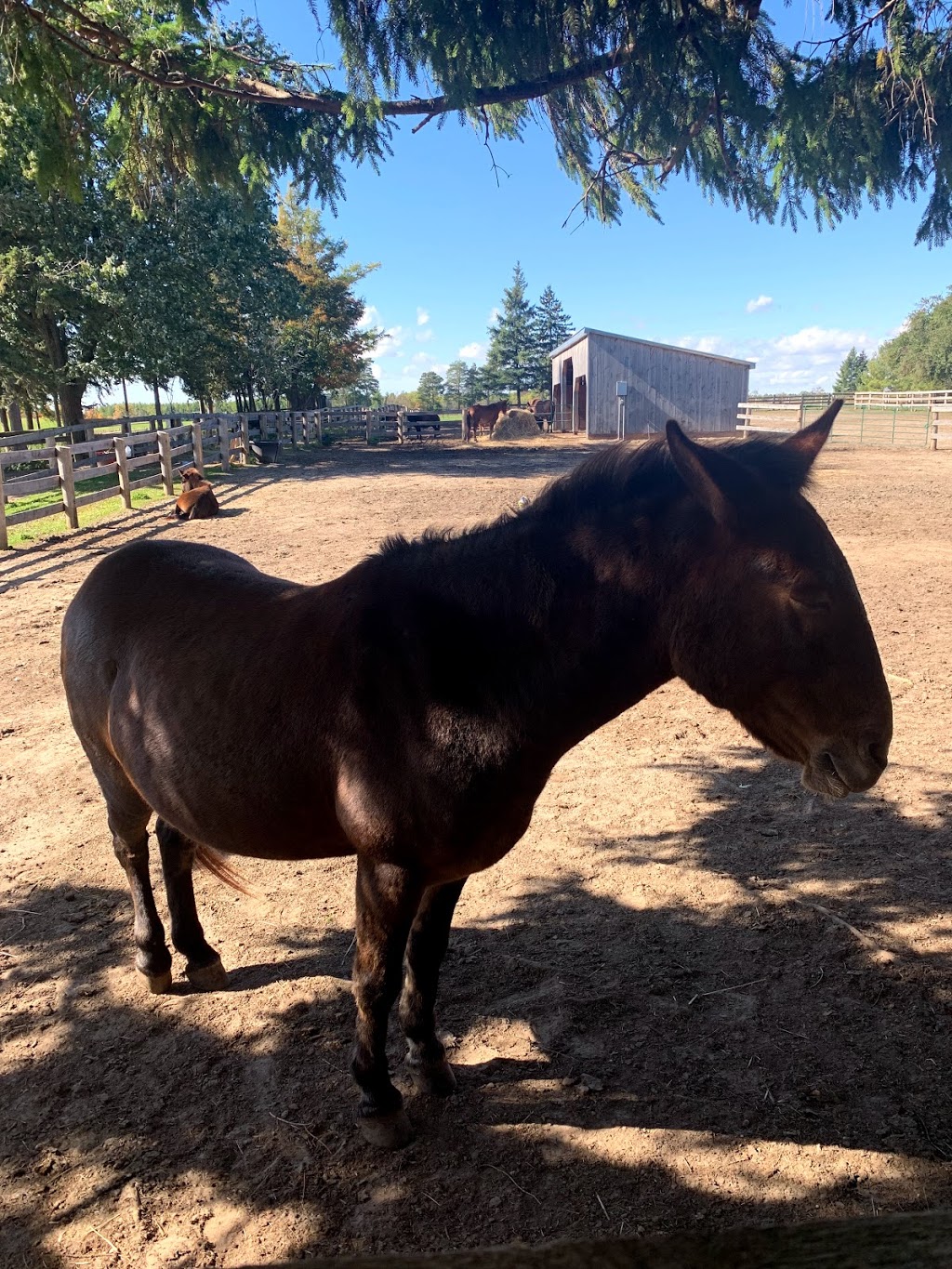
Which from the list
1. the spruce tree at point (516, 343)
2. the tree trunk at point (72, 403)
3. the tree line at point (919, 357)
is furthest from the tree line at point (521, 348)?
the tree trunk at point (72, 403)

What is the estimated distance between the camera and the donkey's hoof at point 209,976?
324cm

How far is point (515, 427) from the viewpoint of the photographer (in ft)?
129

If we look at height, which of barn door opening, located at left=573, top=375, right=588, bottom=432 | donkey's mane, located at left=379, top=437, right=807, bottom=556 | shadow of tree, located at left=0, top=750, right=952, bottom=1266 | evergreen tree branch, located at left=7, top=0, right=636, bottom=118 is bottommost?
shadow of tree, located at left=0, top=750, right=952, bottom=1266

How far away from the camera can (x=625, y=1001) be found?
3086mm

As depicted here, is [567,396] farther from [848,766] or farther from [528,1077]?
[848,766]

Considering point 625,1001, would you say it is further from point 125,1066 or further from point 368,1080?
point 125,1066

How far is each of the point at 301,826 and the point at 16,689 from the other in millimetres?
5200

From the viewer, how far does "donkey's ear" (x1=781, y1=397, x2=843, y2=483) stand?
217 cm

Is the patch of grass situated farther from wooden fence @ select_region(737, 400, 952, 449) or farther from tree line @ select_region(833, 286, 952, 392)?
tree line @ select_region(833, 286, 952, 392)

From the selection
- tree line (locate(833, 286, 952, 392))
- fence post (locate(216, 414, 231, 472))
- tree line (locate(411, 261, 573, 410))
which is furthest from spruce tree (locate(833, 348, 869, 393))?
fence post (locate(216, 414, 231, 472))

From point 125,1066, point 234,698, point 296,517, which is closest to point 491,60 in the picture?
point 234,698

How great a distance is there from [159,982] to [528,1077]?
1.56 metres

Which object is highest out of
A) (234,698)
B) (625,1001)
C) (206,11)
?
(206,11)

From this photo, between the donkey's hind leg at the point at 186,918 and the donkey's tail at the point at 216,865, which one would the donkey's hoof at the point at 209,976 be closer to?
the donkey's hind leg at the point at 186,918
